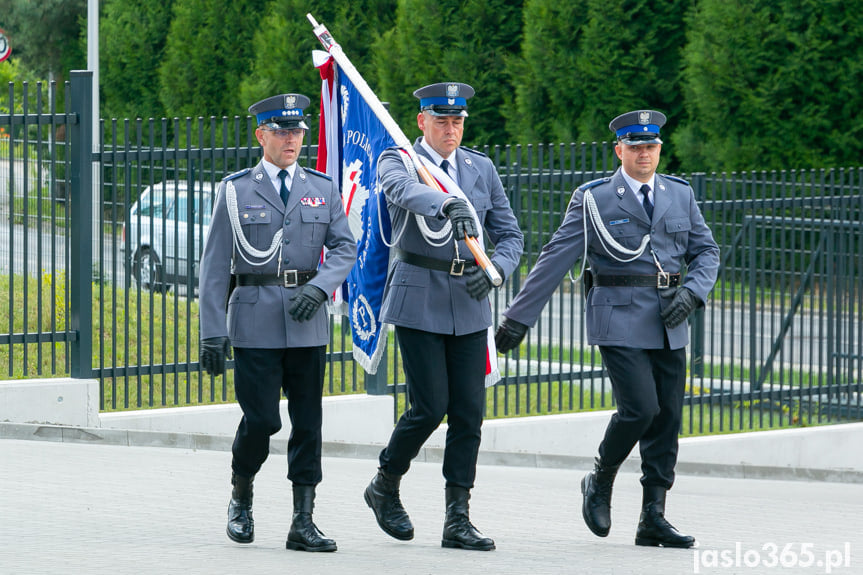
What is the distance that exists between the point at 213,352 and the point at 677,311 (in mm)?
2061

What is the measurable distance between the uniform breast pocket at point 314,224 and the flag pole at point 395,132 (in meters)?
0.47

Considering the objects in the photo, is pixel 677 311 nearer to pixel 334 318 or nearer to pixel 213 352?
pixel 213 352

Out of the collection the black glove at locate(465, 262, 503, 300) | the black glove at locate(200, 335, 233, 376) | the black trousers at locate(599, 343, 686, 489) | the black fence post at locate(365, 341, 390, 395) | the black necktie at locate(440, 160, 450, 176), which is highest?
the black necktie at locate(440, 160, 450, 176)

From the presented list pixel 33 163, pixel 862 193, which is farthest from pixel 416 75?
pixel 33 163

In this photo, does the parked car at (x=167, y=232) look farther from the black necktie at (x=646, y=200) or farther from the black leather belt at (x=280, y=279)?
the black necktie at (x=646, y=200)

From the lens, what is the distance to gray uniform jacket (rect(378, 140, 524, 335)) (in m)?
6.16

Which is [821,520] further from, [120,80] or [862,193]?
[120,80]

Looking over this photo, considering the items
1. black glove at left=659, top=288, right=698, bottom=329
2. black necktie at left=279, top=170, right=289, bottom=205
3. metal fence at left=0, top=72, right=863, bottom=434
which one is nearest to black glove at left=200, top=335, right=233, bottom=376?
black necktie at left=279, top=170, right=289, bottom=205

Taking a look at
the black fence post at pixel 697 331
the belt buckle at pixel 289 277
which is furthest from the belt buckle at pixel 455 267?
the black fence post at pixel 697 331

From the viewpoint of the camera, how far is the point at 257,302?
6.04 m

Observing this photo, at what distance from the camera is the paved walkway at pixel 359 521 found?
229 inches

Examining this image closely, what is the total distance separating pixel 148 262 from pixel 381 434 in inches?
78.3

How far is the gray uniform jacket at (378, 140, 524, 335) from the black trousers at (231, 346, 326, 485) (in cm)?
43

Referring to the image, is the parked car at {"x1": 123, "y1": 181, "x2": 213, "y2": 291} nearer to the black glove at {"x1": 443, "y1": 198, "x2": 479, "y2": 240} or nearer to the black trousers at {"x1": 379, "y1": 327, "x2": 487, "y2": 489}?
the black trousers at {"x1": 379, "y1": 327, "x2": 487, "y2": 489}
